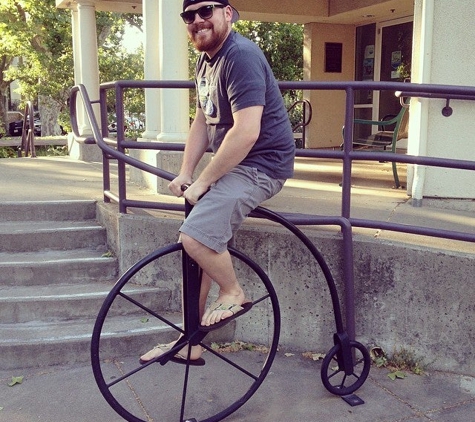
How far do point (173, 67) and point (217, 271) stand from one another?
3.27 meters

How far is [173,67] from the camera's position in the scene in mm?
5746

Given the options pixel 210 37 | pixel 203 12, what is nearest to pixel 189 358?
pixel 210 37

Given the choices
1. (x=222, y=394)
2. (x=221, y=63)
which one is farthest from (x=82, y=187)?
(x=221, y=63)

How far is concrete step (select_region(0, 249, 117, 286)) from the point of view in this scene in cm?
433

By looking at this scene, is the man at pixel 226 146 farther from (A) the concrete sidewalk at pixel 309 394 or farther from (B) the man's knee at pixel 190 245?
(A) the concrete sidewalk at pixel 309 394

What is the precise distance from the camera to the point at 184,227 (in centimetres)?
287

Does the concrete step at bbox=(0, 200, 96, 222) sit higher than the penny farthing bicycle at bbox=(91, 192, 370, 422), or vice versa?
the concrete step at bbox=(0, 200, 96, 222)

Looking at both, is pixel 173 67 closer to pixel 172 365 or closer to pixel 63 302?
pixel 63 302

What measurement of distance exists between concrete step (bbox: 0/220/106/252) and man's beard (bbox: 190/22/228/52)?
7.65 ft

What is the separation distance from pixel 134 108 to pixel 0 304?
14.3m

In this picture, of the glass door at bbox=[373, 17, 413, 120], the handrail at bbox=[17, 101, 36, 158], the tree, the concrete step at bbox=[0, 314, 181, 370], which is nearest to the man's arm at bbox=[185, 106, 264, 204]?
the concrete step at bbox=[0, 314, 181, 370]

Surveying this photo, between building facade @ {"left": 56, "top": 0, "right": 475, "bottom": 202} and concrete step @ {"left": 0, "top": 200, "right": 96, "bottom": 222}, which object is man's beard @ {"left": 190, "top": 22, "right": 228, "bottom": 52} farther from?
building facade @ {"left": 56, "top": 0, "right": 475, "bottom": 202}

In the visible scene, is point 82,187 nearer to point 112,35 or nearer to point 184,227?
point 184,227

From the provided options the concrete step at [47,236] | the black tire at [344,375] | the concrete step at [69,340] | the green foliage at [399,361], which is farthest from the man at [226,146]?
the concrete step at [47,236]
